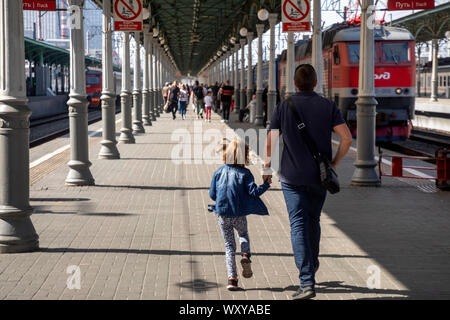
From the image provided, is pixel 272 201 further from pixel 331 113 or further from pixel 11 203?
pixel 331 113

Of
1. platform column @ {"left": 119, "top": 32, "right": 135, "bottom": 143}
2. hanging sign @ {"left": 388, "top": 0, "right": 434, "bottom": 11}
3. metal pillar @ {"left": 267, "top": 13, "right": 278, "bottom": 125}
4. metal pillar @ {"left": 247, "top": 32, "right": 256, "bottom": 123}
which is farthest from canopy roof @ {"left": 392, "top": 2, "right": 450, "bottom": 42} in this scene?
platform column @ {"left": 119, "top": 32, "right": 135, "bottom": 143}

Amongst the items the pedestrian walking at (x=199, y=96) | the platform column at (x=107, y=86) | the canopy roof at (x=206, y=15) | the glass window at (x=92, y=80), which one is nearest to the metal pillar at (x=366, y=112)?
the platform column at (x=107, y=86)

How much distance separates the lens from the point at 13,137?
7.73m

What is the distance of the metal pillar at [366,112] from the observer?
13000 mm

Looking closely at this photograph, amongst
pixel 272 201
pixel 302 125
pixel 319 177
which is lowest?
pixel 272 201

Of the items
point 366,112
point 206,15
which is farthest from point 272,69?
point 206,15

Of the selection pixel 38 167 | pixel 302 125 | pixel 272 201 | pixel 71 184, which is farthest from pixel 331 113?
pixel 38 167

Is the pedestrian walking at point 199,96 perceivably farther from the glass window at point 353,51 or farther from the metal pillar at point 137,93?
the glass window at point 353,51

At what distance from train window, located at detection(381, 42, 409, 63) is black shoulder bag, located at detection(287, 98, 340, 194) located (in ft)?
59.5

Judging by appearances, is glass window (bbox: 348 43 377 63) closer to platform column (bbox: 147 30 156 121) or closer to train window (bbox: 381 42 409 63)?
train window (bbox: 381 42 409 63)

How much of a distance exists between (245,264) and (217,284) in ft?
0.99

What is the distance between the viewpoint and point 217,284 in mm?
6465
